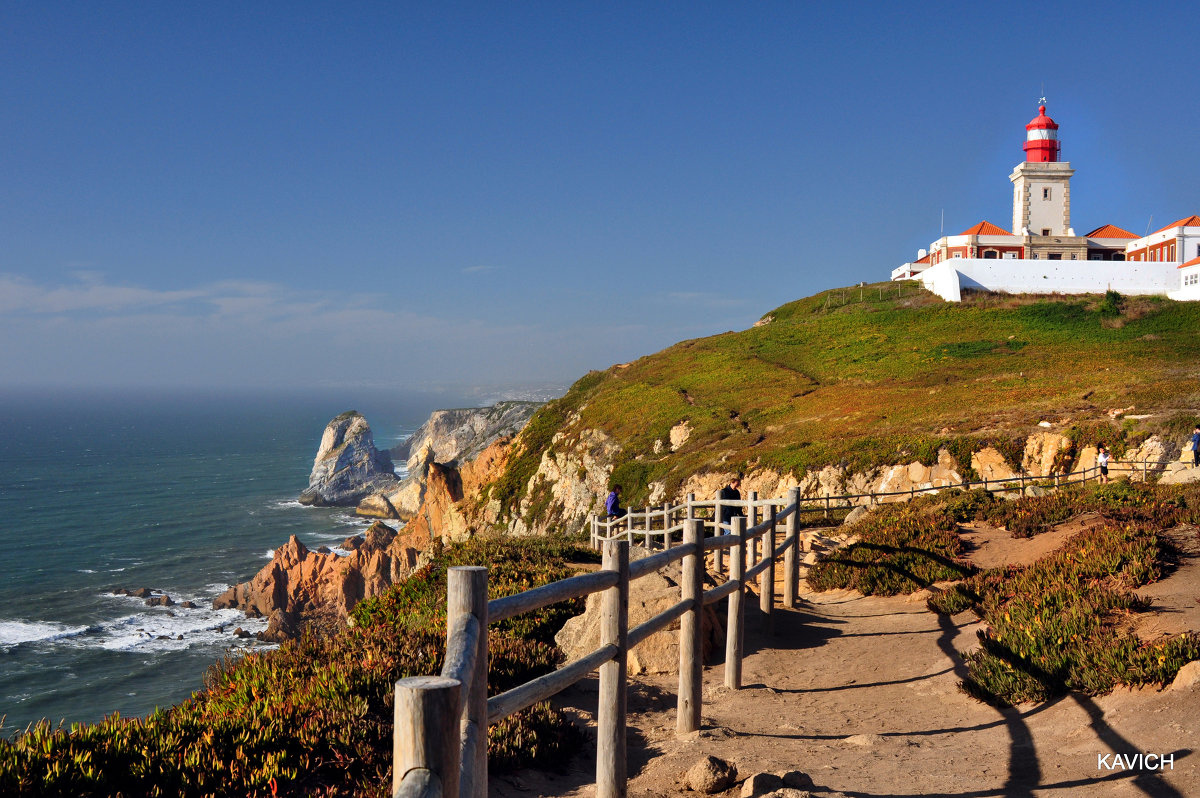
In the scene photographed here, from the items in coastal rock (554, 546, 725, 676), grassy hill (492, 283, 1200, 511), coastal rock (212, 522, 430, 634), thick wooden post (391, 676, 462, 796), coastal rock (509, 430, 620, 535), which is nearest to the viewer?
thick wooden post (391, 676, 462, 796)

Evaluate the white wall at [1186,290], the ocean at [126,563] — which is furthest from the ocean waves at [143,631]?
the white wall at [1186,290]

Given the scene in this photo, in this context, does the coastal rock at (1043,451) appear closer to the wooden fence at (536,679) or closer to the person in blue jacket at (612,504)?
the person in blue jacket at (612,504)

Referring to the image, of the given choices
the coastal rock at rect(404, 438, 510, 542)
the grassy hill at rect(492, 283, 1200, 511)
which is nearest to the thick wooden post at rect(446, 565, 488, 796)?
the grassy hill at rect(492, 283, 1200, 511)

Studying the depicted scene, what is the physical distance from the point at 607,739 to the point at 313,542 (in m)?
76.4

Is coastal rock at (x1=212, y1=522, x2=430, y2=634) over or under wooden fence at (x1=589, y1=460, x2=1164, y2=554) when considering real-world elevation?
under

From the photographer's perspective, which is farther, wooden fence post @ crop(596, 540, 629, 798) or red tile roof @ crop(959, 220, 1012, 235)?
red tile roof @ crop(959, 220, 1012, 235)

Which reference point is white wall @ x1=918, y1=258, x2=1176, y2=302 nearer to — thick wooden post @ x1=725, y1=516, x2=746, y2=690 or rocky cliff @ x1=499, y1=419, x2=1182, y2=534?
rocky cliff @ x1=499, y1=419, x2=1182, y2=534

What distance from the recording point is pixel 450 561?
15.0 meters

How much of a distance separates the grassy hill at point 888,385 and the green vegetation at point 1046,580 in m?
16.1

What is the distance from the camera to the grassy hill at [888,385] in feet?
106

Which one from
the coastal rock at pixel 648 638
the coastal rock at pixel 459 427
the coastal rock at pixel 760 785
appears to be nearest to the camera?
the coastal rock at pixel 760 785

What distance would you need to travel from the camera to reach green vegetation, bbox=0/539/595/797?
15.1 feet

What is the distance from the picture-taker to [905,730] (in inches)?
277

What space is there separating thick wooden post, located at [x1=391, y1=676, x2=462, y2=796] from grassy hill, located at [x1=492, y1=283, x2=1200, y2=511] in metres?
30.2
